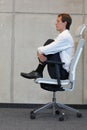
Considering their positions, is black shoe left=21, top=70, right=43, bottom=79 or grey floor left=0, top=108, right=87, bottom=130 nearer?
grey floor left=0, top=108, right=87, bottom=130

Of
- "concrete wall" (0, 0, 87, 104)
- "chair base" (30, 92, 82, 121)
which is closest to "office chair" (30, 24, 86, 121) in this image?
"chair base" (30, 92, 82, 121)

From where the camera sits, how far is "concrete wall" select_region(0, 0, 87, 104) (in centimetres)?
566

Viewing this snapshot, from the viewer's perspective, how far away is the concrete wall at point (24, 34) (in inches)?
223

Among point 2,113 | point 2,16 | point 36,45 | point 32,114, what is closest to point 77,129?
point 32,114

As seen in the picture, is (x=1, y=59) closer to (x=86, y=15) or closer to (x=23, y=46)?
(x=23, y=46)

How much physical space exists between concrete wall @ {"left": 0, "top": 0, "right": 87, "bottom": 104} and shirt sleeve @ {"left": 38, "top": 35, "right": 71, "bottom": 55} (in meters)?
0.85

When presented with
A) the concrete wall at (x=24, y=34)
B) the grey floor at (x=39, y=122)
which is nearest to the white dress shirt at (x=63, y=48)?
the grey floor at (x=39, y=122)

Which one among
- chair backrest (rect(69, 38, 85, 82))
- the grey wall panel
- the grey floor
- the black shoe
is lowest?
the grey floor

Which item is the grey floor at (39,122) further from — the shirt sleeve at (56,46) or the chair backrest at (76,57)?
the shirt sleeve at (56,46)

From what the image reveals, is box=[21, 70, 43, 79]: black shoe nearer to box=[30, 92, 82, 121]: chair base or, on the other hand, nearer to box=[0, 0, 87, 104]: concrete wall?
box=[30, 92, 82, 121]: chair base

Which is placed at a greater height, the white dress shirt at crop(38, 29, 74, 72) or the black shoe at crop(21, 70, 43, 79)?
the white dress shirt at crop(38, 29, 74, 72)

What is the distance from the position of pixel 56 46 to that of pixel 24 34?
39.8 inches

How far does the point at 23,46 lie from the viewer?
5664 mm

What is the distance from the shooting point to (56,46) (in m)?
4.79
